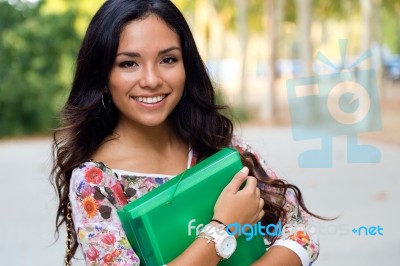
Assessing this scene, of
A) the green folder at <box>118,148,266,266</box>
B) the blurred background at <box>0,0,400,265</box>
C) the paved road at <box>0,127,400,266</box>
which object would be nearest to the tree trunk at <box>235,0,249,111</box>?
the blurred background at <box>0,0,400,265</box>

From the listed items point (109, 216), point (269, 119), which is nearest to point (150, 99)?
point (109, 216)

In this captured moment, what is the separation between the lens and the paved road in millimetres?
5543

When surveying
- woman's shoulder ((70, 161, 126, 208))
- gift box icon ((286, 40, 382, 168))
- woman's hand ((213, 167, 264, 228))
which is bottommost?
gift box icon ((286, 40, 382, 168))

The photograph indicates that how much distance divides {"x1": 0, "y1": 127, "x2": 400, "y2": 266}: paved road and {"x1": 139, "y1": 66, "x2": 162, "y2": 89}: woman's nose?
109 cm

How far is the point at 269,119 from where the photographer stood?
1811 centimetres

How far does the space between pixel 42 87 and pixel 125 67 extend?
15890 millimetres

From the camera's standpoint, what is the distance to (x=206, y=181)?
1596 millimetres

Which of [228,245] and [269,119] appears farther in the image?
[269,119]

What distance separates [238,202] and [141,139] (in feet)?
1.21

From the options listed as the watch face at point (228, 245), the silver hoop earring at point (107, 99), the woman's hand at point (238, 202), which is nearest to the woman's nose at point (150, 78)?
the silver hoop earring at point (107, 99)

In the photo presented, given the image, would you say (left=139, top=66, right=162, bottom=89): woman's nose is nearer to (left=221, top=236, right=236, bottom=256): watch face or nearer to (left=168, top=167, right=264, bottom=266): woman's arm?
(left=168, top=167, right=264, bottom=266): woman's arm

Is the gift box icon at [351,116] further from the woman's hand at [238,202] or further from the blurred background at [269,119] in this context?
the woman's hand at [238,202]

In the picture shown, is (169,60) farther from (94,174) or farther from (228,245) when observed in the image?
(228,245)

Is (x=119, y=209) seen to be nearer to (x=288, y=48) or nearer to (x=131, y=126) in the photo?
(x=131, y=126)
